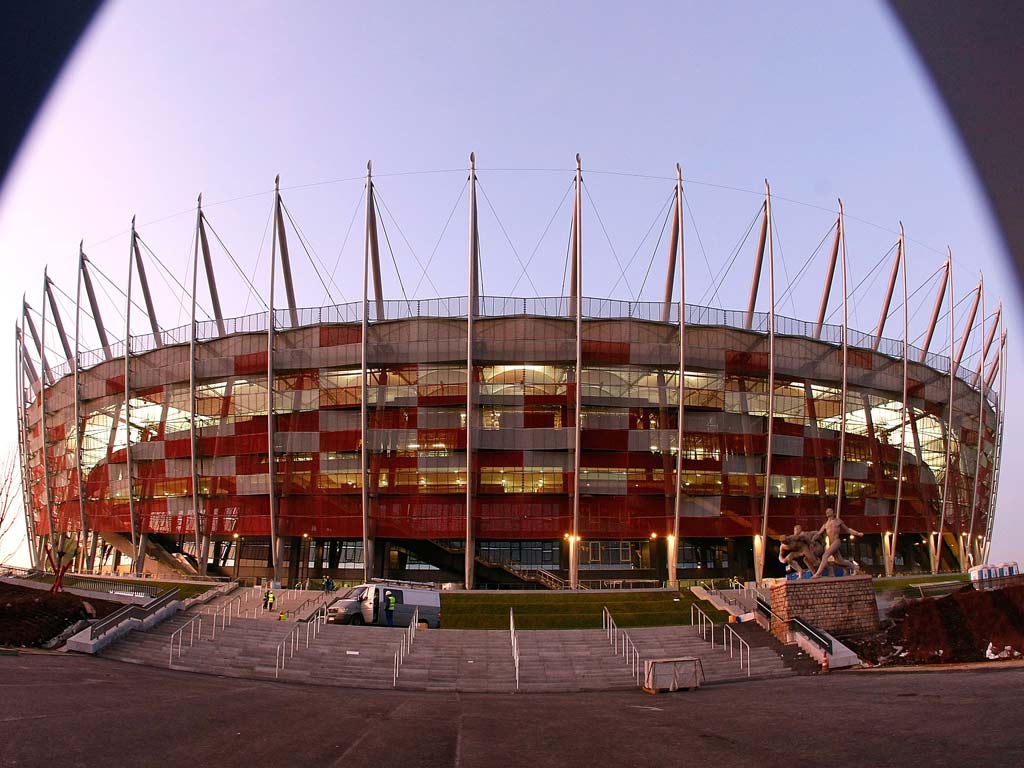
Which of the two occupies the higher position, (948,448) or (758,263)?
(758,263)

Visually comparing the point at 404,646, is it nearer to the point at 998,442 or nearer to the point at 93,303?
the point at 93,303

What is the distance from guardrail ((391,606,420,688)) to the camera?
2799cm

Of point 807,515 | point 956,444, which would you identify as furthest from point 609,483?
point 956,444

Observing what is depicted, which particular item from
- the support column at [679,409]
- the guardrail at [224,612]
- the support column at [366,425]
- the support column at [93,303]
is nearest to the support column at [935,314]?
the support column at [679,409]

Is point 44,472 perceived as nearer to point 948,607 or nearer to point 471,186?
point 471,186

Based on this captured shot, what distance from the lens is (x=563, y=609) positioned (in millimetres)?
44125

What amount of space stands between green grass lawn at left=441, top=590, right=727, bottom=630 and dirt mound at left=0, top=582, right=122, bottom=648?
16689 millimetres

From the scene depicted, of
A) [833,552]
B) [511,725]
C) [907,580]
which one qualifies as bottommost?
[907,580]

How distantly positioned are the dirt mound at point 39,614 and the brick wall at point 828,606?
31.0 metres

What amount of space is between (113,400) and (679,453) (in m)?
51.9

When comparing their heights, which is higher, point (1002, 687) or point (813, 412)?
point (813, 412)

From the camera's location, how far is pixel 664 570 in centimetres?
6644

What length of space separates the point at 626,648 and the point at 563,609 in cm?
1134

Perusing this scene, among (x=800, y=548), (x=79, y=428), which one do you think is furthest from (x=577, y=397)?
(x=79, y=428)
